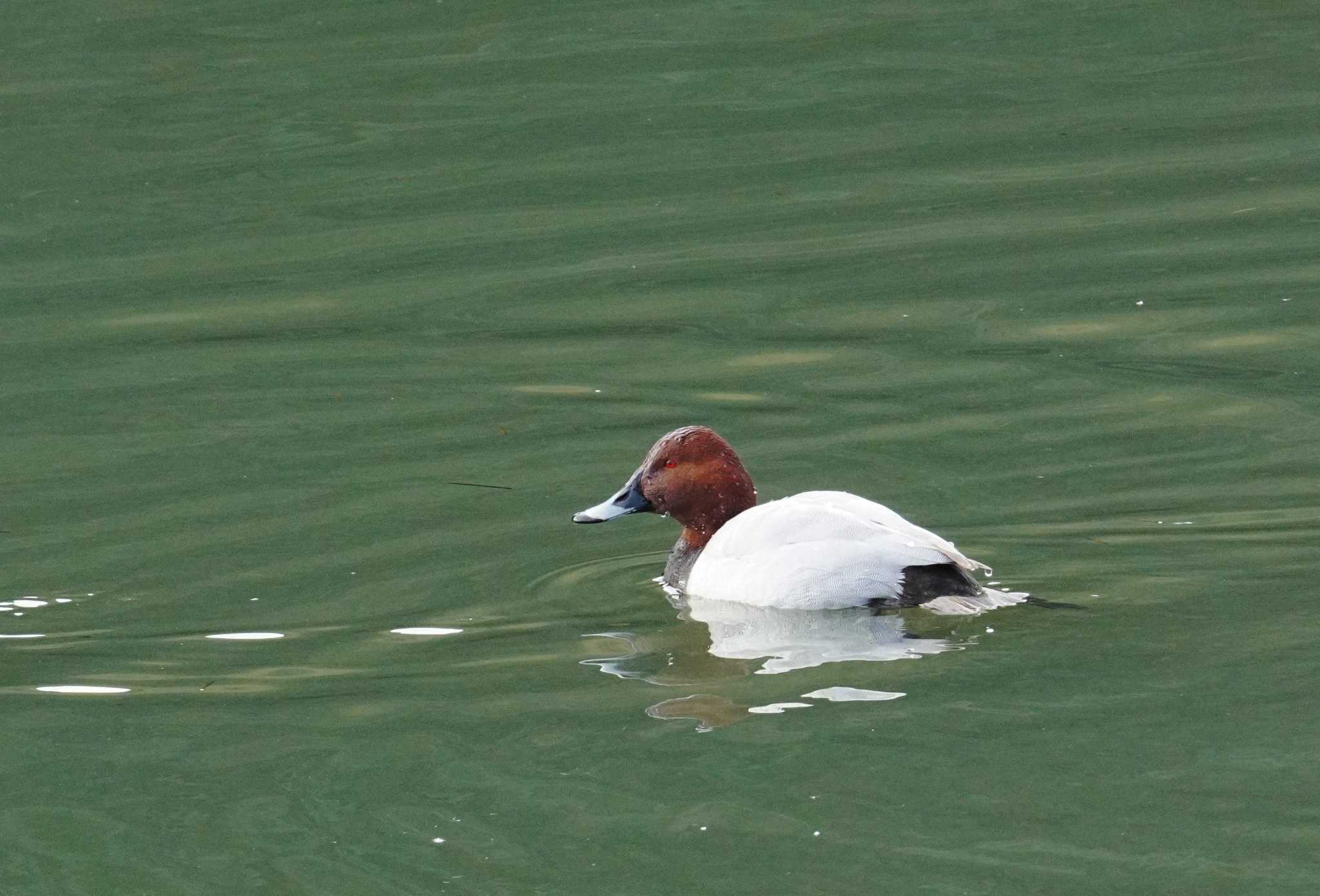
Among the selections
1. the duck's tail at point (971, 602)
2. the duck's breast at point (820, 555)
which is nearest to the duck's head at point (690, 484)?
the duck's breast at point (820, 555)

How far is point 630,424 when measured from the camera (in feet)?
31.6

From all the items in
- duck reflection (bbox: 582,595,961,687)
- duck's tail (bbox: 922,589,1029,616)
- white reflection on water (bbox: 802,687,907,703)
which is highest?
duck's tail (bbox: 922,589,1029,616)

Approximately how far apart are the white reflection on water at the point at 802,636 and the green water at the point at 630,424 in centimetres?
8

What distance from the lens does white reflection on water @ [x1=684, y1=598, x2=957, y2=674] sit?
6.74 m

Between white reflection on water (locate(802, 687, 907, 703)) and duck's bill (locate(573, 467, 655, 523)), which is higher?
duck's bill (locate(573, 467, 655, 523))

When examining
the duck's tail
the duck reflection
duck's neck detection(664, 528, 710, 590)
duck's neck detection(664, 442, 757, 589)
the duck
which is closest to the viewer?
the duck reflection

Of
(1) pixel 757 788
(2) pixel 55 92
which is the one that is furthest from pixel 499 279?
(1) pixel 757 788

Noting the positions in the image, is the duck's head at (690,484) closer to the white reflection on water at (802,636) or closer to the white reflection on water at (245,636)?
the white reflection on water at (802,636)

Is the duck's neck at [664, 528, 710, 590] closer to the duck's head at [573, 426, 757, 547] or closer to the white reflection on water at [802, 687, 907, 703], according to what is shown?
the duck's head at [573, 426, 757, 547]

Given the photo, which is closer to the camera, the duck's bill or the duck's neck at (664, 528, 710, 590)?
the duck's neck at (664, 528, 710, 590)

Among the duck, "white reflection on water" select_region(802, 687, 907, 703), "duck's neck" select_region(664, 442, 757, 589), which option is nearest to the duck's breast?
the duck

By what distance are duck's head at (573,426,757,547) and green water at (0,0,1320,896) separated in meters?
0.25

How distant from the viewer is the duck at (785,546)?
7.11 m

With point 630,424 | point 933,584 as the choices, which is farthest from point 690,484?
point 630,424
